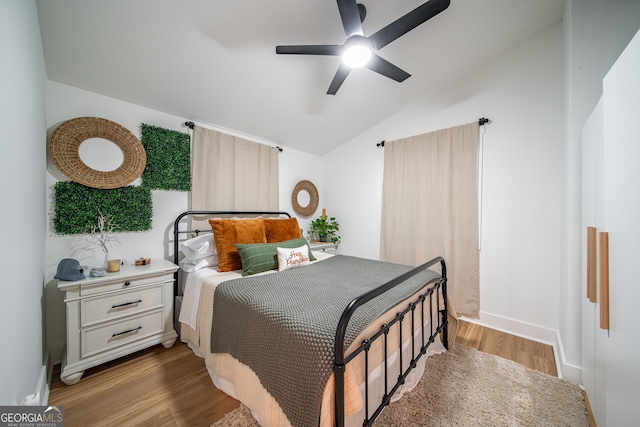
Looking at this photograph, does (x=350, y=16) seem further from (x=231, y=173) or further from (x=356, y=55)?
(x=231, y=173)

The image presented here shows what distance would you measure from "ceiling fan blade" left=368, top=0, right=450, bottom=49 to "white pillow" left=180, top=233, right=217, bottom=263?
90.0 inches

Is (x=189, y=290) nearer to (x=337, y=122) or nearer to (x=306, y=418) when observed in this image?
(x=306, y=418)

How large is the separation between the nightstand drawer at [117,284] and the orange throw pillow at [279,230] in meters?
1.13

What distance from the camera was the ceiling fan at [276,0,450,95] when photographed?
140 centimetres

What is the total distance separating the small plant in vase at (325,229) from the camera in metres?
3.86

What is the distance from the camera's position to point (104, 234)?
82.6 inches

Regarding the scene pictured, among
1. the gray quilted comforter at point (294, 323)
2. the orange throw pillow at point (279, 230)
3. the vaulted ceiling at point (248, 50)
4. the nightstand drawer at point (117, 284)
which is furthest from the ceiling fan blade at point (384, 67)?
the nightstand drawer at point (117, 284)

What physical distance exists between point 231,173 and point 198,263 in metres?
1.23

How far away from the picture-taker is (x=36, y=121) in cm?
143

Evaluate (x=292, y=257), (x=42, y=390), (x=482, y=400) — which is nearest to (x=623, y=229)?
(x=482, y=400)

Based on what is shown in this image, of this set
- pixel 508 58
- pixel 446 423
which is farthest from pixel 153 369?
pixel 508 58

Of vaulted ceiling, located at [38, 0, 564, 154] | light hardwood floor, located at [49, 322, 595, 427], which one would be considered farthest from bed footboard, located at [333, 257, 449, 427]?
vaulted ceiling, located at [38, 0, 564, 154]

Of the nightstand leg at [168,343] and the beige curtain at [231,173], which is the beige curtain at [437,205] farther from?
the nightstand leg at [168,343]

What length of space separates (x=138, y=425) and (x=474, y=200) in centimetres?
349
